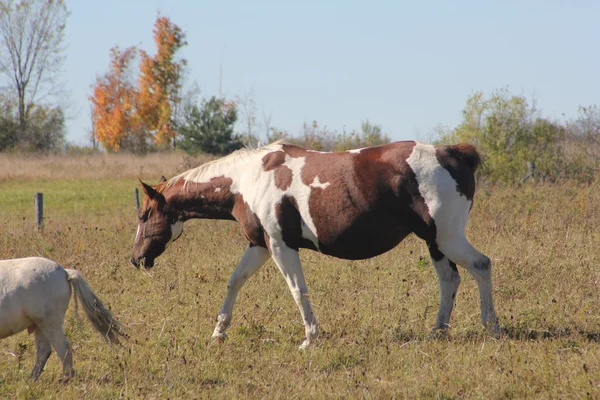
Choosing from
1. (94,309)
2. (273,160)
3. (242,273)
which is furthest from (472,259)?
(94,309)

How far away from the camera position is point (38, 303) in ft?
18.0

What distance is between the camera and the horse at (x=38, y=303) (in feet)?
17.9

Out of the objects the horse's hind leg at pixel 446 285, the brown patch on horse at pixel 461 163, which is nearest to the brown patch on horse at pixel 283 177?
the brown patch on horse at pixel 461 163

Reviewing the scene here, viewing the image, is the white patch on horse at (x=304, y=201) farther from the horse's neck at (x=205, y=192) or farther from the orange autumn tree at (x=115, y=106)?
the orange autumn tree at (x=115, y=106)

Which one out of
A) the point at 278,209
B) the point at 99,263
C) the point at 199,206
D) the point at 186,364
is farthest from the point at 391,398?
the point at 99,263

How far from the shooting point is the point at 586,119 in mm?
20797

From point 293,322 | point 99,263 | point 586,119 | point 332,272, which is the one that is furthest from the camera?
point 586,119

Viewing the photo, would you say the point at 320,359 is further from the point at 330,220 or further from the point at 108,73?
the point at 108,73

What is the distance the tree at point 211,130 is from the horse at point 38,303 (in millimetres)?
34584

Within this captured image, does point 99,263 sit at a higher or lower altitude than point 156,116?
lower

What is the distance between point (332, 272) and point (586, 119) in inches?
557

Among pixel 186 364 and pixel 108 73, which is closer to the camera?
pixel 186 364

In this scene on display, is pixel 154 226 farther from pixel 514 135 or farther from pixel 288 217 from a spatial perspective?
pixel 514 135

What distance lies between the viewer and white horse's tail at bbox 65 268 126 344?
576cm
